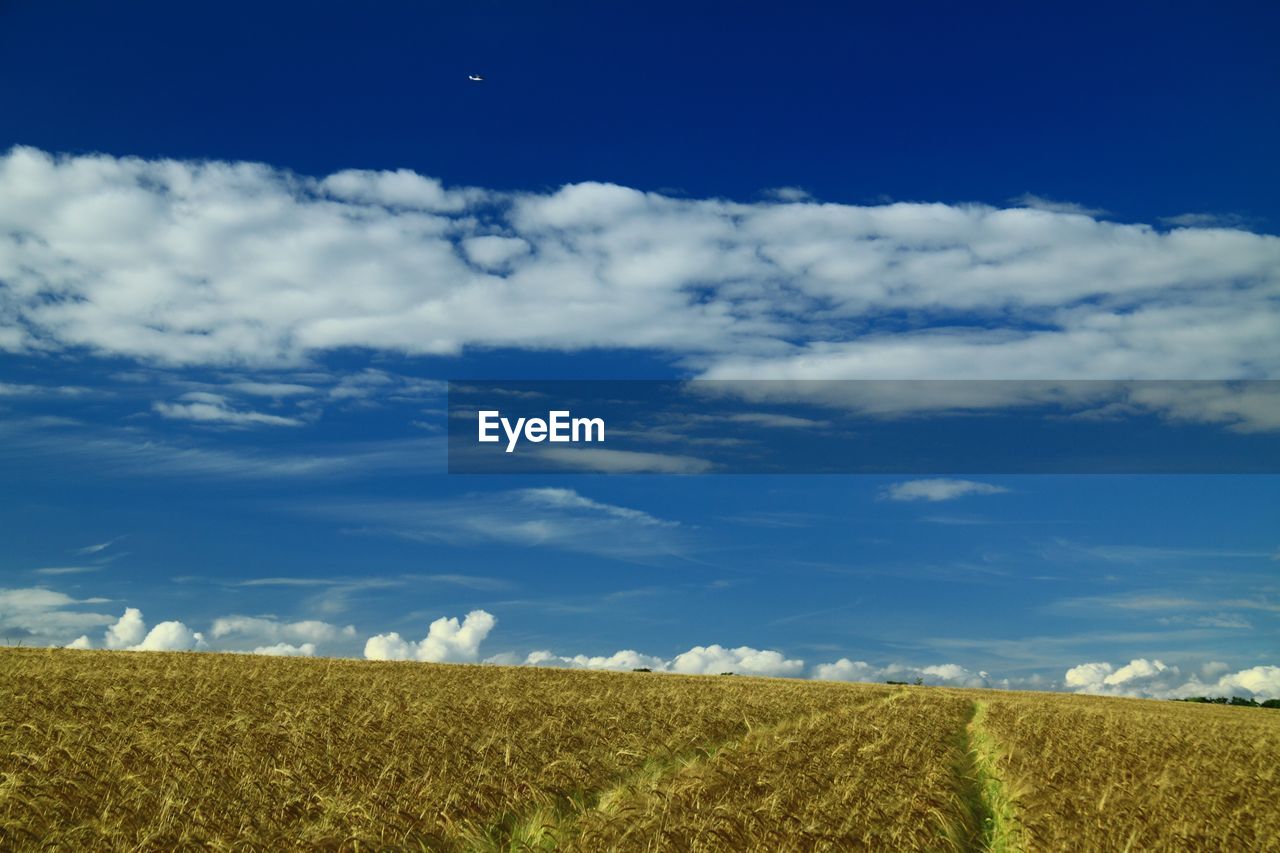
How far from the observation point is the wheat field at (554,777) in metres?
9.17

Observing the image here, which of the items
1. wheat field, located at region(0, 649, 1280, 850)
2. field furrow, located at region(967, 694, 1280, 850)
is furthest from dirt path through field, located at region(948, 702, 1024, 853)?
field furrow, located at region(967, 694, 1280, 850)

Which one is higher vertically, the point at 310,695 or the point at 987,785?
the point at 310,695

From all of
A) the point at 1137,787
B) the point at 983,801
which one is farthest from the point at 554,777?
the point at 1137,787

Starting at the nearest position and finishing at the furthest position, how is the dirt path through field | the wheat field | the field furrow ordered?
the wheat field
the field furrow
the dirt path through field

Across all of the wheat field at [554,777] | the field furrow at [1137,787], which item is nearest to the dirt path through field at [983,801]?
the wheat field at [554,777]

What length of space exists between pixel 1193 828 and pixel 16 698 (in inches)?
754

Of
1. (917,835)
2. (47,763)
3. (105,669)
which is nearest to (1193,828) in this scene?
(917,835)

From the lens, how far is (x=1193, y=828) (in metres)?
11.3

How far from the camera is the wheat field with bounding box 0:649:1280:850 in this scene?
917 cm

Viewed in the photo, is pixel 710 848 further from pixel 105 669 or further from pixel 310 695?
pixel 105 669

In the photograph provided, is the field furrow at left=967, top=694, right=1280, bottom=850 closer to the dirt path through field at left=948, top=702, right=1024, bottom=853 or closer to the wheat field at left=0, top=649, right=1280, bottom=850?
the wheat field at left=0, top=649, right=1280, bottom=850

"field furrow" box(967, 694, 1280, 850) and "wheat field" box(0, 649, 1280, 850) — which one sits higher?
"wheat field" box(0, 649, 1280, 850)

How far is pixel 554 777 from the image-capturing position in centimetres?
1259

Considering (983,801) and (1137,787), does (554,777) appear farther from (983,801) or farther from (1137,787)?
(1137,787)
